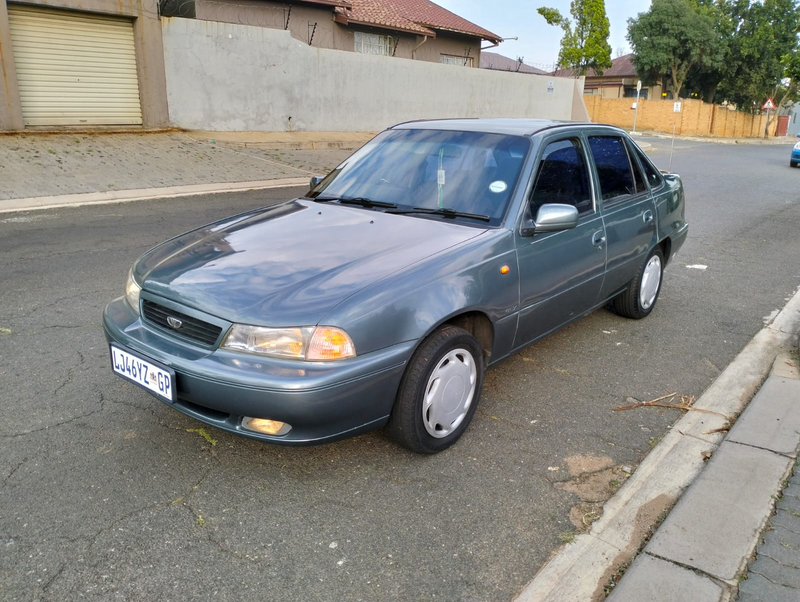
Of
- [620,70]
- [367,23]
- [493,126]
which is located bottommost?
[493,126]

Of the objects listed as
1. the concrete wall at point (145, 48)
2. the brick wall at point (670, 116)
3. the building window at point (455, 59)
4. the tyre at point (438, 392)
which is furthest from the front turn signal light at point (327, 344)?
the brick wall at point (670, 116)

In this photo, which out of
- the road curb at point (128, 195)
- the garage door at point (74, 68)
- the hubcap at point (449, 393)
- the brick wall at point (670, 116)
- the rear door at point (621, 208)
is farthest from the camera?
the brick wall at point (670, 116)

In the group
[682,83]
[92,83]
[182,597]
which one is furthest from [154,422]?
[682,83]

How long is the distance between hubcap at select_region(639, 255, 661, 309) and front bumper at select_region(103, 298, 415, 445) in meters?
3.03

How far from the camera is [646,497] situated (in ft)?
10.1

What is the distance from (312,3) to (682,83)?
3565cm

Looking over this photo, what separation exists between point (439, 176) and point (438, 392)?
56.7 inches

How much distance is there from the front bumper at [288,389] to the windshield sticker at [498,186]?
127cm

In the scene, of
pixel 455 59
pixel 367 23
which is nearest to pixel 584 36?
pixel 455 59

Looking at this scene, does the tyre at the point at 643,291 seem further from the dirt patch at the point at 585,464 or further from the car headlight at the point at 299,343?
the car headlight at the point at 299,343

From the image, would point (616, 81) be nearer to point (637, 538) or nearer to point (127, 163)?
point (127, 163)

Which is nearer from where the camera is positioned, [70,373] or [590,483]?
[590,483]

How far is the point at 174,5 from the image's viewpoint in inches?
658

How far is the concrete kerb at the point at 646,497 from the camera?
2521 mm
